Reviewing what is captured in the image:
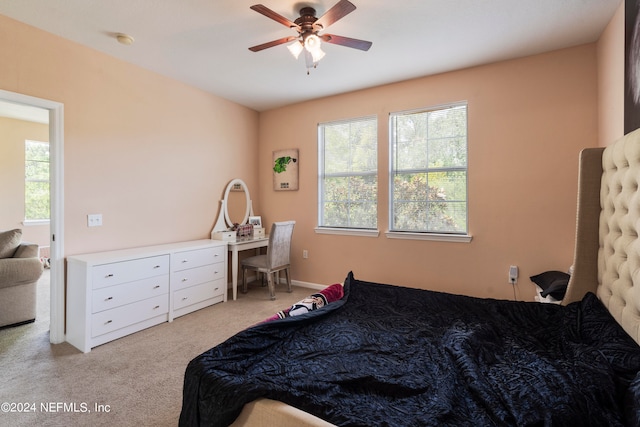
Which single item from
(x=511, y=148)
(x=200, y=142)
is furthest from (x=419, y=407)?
(x=200, y=142)

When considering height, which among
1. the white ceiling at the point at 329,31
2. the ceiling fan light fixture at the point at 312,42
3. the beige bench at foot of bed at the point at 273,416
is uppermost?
the white ceiling at the point at 329,31

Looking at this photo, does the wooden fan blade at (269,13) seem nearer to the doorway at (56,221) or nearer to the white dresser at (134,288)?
the doorway at (56,221)

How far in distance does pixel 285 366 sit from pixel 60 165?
2711 millimetres

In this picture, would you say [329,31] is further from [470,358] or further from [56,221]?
[56,221]

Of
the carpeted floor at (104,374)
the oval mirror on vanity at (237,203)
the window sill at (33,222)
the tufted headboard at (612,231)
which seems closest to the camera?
the tufted headboard at (612,231)

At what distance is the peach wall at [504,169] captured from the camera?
283 cm

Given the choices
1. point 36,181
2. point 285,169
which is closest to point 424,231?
point 285,169

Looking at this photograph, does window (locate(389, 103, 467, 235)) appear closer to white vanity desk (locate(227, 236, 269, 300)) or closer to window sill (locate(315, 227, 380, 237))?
window sill (locate(315, 227, 380, 237))

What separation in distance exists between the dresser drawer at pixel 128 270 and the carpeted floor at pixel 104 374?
536 millimetres

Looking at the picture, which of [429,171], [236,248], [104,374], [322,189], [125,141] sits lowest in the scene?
[104,374]

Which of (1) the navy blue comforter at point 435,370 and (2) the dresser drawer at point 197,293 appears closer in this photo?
(1) the navy blue comforter at point 435,370

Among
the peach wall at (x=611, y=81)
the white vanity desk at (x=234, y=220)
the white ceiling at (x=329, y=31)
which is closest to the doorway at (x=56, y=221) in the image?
the white ceiling at (x=329, y=31)

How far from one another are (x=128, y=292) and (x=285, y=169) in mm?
2570

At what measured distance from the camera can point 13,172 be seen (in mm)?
5422
